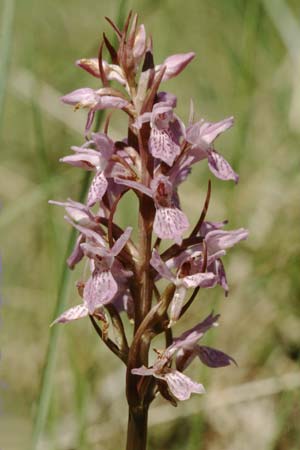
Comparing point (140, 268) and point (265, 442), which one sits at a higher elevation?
point (140, 268)

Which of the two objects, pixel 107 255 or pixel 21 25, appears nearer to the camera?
pixel 107 255

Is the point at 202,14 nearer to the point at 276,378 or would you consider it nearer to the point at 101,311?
→ the point at 276,378

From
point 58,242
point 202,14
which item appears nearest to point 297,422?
point 58,242

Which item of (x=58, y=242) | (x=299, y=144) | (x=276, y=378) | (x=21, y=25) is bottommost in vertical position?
(x=276, y=378)

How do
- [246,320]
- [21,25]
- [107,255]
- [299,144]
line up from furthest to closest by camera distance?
[21,25]
[299,144]
[246,320]
[107,255]

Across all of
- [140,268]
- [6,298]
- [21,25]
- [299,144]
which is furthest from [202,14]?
[140,268]

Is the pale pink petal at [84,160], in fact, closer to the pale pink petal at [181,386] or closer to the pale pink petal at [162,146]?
the pale pink petal at [162,146]

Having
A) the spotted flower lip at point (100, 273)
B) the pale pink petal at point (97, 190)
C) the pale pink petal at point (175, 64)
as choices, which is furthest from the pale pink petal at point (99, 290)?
the pale pink petal at point (175, 64)

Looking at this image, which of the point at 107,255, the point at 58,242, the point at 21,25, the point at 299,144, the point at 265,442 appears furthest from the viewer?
the point at 21,25
